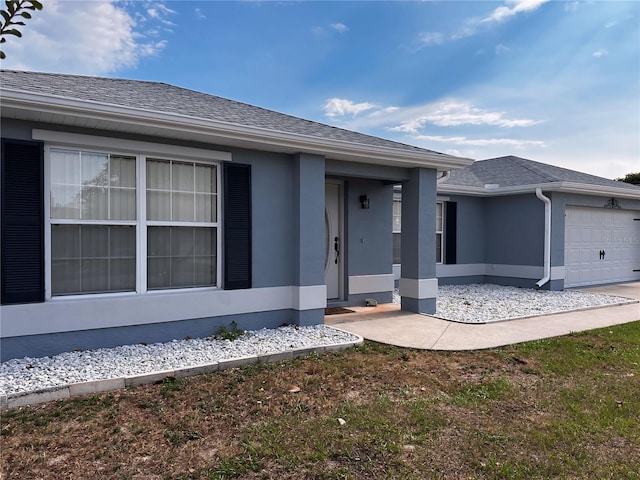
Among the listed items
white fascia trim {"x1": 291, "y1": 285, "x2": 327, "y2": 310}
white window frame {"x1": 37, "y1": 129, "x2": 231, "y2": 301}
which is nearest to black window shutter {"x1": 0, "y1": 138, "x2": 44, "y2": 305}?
white window frame {"x1": 37, "y1": 129, "x2": 231, "y2": 301}

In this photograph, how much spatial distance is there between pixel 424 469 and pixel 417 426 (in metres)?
0.63

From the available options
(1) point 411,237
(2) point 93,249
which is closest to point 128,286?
(2) point 93,249

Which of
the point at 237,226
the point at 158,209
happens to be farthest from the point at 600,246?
the point at 158,209

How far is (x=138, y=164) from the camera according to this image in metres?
5.49

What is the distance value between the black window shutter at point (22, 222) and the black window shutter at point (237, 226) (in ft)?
7.08

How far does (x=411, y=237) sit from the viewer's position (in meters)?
7.91

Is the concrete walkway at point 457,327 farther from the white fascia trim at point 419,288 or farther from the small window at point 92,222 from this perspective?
the small window at point 92,222

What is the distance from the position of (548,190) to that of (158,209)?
380 inches

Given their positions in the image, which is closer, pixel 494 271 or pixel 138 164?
pixel 138 164

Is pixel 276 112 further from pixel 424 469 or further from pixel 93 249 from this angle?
pixel 424 469

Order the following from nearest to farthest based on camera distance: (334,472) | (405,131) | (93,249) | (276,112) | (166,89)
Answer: (334,472) → (93,249) → (166,89) → (276,112) → (405,131)

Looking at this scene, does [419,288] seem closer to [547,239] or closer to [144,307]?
[144,307]

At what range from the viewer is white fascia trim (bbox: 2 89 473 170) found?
14.7 ft

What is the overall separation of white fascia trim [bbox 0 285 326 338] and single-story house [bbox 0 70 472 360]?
1cm
